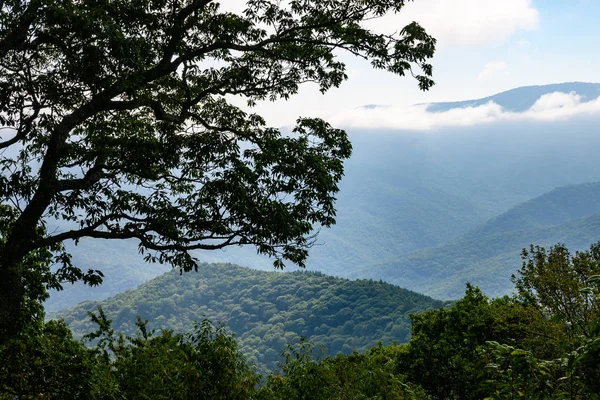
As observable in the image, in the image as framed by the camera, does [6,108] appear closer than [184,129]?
Yes

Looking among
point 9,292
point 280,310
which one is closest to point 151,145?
point 9,292

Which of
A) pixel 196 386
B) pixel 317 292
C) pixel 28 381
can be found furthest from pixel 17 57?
pixel 317 292

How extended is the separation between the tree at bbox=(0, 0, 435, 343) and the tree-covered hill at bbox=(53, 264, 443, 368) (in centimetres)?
9651

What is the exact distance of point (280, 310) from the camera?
16712 cm

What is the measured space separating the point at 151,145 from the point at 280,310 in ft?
529

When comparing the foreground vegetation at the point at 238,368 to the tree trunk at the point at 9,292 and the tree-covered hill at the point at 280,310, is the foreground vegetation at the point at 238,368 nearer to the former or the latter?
the tree trunk at the point at 9,292

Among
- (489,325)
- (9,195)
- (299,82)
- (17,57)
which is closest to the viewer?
(9,195)

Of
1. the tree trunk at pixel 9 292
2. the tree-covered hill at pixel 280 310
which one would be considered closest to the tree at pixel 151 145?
the tree trunk at pixel 9 292

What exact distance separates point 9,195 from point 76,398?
4.11 meters

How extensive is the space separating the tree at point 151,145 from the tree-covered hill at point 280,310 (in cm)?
9651

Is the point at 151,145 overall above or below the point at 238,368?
above

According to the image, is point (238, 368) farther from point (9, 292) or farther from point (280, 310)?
point (280, 310)

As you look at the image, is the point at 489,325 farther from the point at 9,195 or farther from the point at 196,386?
the point at 9,195

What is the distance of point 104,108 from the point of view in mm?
10680
